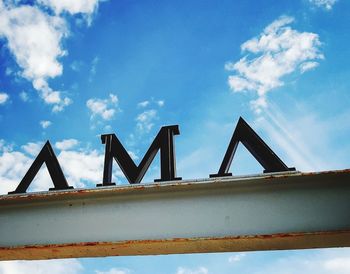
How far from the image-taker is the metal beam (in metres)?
2.86

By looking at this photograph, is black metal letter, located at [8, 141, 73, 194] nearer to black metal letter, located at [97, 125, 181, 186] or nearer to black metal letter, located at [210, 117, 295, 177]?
black metal letter, located at [97, 125, 181, 186]

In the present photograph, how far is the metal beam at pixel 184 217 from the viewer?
9.38 ft

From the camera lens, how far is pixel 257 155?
3412mm

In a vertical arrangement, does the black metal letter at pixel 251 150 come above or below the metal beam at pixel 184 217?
above

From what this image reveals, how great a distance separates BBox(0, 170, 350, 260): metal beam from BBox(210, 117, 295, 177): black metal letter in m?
0.22

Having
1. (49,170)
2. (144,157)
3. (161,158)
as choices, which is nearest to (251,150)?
(161,158)

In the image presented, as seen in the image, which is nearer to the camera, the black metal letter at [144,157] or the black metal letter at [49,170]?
the black metal letter at [144,157]

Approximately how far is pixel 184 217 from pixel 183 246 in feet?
0.74

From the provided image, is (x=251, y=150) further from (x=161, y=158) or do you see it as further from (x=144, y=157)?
(x=144, y=157)

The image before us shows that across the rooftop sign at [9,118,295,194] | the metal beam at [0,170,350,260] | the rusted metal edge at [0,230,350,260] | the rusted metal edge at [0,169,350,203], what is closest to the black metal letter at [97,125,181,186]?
the rooftop sign at [9,118,295,194]

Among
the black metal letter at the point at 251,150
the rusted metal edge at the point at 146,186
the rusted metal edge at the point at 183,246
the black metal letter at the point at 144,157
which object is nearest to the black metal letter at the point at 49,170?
the rusted metal edge at the point at 146,186

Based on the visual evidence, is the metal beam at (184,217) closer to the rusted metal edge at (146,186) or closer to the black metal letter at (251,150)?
the rusted metal edge at (146,186)

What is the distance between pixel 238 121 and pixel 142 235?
1492 mm

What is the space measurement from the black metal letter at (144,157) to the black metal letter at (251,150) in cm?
46
